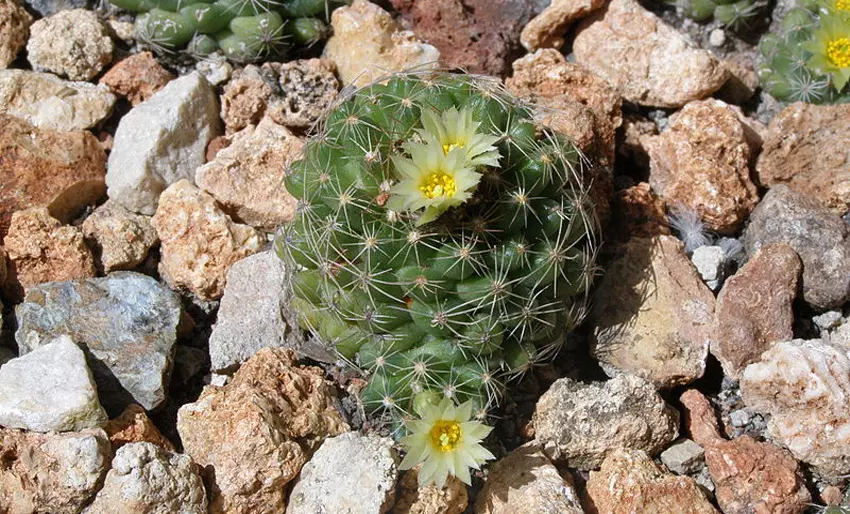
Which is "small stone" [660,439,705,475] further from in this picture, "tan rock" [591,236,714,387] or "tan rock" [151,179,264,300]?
"tan rock" [151,179,264,300]

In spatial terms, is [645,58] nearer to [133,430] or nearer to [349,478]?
[349,478]

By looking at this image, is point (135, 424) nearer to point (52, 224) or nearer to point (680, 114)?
point (52, 224)

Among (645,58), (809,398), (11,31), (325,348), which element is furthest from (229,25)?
(809,398)

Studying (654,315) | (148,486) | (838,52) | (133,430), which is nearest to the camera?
(148,486)

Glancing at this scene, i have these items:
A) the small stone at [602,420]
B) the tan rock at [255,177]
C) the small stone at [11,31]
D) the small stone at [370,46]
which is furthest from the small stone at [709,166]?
the small stone at [11,31]

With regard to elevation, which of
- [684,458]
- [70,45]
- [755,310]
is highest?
[70,45]

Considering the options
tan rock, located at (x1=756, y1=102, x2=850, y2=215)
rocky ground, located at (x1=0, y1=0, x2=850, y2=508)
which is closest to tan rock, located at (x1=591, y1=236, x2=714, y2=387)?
rocky ground, located at (x1=0, y1=0, x2=850, y2=508)

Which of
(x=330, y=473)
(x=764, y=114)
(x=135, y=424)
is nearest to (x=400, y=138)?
(x=330, y=473)
